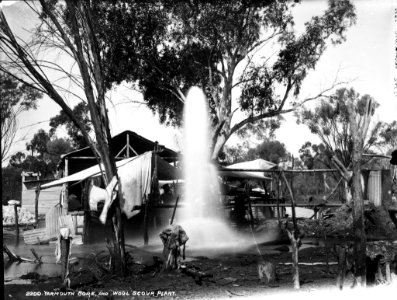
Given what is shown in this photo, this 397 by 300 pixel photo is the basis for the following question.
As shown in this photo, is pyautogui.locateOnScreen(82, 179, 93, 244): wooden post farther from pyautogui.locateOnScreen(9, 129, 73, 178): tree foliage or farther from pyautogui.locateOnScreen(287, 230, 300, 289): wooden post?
pyautogui.locateOnScreen(9, 129, 73, 178): tree foliage

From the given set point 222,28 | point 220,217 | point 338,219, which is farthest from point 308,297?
point 222,28

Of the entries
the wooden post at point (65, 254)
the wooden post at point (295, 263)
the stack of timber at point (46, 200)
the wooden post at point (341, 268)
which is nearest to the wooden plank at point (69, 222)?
the wooden post at point (65, 254)

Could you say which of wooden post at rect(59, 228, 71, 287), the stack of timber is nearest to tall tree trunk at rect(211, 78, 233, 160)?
wooden post at rect(59, 228, 71, 287)

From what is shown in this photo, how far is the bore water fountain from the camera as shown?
11.9 metres

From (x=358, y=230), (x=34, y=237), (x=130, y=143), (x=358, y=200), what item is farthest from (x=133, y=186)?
(x=130, y=143)

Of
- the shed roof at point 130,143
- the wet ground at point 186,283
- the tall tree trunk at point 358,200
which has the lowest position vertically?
the wet ground at point 186,283

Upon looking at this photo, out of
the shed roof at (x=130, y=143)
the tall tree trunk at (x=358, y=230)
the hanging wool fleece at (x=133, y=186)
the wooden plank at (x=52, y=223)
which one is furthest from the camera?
the shed roof at (x=130, y=143)

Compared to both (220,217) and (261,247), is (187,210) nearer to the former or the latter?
(220,217)

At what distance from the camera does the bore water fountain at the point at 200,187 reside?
1191cm

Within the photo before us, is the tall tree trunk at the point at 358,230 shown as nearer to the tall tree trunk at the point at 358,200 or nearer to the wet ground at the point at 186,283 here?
the tall tree trunk at the point at 358,200

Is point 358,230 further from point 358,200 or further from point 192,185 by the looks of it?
point 192,185

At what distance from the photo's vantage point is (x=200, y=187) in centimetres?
1387

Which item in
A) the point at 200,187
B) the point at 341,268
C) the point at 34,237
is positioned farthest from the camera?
the point at 200,187

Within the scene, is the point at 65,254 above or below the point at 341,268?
above
